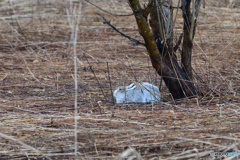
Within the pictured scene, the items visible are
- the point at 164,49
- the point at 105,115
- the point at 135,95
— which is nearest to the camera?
the point at 105,115

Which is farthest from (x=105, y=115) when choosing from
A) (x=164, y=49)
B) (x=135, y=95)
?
(x=164, y=49)

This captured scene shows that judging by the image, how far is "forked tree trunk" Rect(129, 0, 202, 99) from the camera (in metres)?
1.66

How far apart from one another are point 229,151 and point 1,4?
17.2ft

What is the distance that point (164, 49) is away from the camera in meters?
1.82

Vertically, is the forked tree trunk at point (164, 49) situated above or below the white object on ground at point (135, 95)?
above

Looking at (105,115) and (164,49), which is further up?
(164,49)

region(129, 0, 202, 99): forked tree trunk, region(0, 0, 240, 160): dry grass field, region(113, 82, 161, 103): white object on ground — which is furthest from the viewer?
region(113, 82, 161, 103): white object on ground

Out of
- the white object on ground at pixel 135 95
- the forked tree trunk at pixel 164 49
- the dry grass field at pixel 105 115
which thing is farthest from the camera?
the white object on ground at pixel 135 95

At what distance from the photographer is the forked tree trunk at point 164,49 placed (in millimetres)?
1657

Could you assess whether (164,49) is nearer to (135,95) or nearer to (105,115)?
(135,95)

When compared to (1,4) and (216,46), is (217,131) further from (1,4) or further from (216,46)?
(1,4)

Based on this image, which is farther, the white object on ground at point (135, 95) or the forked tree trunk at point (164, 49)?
the white object on ground at point (135, 95)

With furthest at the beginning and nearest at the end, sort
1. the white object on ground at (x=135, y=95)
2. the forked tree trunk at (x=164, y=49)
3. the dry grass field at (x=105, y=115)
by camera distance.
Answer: the white object on ground at (x=135, y=95), the forked tree trunk at (x=164, y=49), the dry grass field at (x=105, y=115)

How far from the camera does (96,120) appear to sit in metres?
1.53
